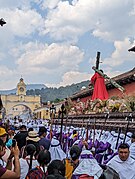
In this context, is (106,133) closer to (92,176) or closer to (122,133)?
(122,133)

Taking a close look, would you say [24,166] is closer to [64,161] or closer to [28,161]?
[28,161]

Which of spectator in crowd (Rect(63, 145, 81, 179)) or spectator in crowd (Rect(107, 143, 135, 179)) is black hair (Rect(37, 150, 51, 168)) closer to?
spectator in crowd (Rect(63, 145, 81, 179))

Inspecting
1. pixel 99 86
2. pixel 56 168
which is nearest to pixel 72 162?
pixel 56 168

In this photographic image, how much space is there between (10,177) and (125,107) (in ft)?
22.8

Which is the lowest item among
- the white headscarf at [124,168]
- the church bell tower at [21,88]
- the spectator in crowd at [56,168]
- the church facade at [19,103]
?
the white headscarf at [124,168]

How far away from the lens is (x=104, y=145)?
8.33m

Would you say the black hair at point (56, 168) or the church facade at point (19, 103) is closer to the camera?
the black hair at point (56, 168)

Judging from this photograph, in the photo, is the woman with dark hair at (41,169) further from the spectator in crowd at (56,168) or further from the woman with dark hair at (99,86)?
the woman with dark hair at (99,86)

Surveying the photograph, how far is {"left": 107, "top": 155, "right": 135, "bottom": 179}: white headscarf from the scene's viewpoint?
6.05m

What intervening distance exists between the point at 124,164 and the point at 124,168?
0.30ft

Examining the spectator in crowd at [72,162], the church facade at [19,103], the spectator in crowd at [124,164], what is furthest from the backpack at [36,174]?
the church facade at [19,103]

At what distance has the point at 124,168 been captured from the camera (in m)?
6.07

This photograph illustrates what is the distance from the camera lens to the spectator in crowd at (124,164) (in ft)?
19.9

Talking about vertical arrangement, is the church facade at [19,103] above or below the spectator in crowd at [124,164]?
above
